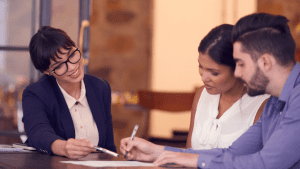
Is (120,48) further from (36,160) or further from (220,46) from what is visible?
(36,160)

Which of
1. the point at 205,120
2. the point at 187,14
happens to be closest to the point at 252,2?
the point at 187,14

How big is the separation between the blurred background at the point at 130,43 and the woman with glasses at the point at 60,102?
192cm

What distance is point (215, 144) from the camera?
177 cm

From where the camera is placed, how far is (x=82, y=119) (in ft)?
6.53

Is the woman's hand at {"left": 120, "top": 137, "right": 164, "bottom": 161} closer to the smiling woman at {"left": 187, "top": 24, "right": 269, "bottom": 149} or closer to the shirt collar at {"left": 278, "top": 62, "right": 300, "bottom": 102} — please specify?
the smiling woman at {"left": 187, "top": 24, "right": 269, "bottom": 149}

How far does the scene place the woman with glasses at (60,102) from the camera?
1.73m

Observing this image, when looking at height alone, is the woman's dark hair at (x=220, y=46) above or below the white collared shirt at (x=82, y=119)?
above

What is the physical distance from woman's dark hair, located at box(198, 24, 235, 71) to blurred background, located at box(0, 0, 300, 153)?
2.38 metres

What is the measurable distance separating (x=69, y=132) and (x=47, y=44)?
0.48 meters

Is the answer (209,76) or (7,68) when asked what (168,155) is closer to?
(209,76)

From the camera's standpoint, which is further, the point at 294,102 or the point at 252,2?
the point at 252,2

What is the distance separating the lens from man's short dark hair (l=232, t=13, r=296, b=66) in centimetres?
114

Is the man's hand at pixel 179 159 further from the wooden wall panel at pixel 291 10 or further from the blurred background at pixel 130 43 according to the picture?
the wooden wall panel at pixel 291 10

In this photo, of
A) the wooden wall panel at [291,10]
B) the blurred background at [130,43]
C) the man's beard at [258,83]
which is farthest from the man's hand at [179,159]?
the wooden wall panel at [291,10]
